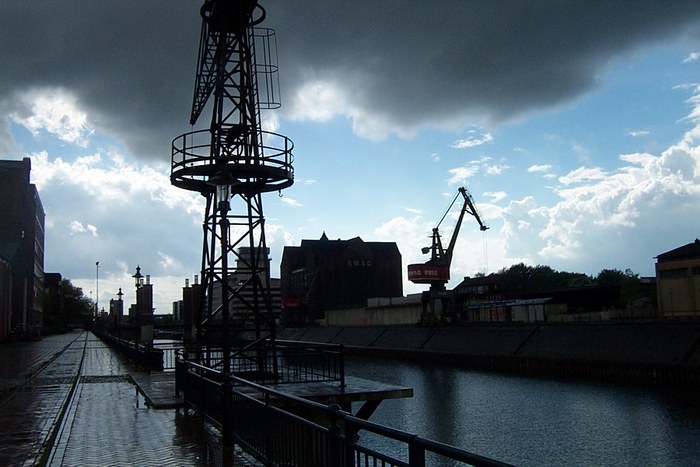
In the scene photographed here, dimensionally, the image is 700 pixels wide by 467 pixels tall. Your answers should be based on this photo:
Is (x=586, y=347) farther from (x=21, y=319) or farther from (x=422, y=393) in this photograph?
(x=21, y=319)

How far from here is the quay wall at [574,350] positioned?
3794 centimetres

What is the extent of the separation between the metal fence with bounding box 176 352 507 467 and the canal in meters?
8.01

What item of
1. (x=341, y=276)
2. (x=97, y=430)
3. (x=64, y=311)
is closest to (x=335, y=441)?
(x=97, y=430)

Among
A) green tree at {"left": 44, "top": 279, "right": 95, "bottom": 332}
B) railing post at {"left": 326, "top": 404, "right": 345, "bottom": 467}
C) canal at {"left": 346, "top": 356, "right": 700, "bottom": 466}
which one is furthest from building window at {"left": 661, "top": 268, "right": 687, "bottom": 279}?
green tree at {"left": 44, "top": 279, "right": 95, "bottom": 332}

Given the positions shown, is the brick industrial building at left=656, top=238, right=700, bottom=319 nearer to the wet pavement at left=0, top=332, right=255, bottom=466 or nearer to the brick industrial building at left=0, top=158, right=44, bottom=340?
the wet pavement at left=0, top=332, right=255, bottom=466

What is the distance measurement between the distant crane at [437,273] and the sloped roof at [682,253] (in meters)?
24.2

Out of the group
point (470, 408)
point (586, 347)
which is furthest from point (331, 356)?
point (586, 347)

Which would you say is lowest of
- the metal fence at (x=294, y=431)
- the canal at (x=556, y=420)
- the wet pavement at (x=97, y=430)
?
the canal at (x=556, y=420)

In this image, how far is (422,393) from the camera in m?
36.1

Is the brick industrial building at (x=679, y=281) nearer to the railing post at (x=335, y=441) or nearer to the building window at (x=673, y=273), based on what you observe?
the building window at (x=673, y=273)

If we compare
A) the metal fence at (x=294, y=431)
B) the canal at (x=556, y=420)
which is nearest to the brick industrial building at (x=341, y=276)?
the canal at (x=556, y=420)

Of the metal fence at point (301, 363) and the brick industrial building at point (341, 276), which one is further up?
the brick industrial building at point (341, 276)

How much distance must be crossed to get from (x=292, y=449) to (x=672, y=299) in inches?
2555

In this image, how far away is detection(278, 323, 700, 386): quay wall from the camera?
3794 cm
